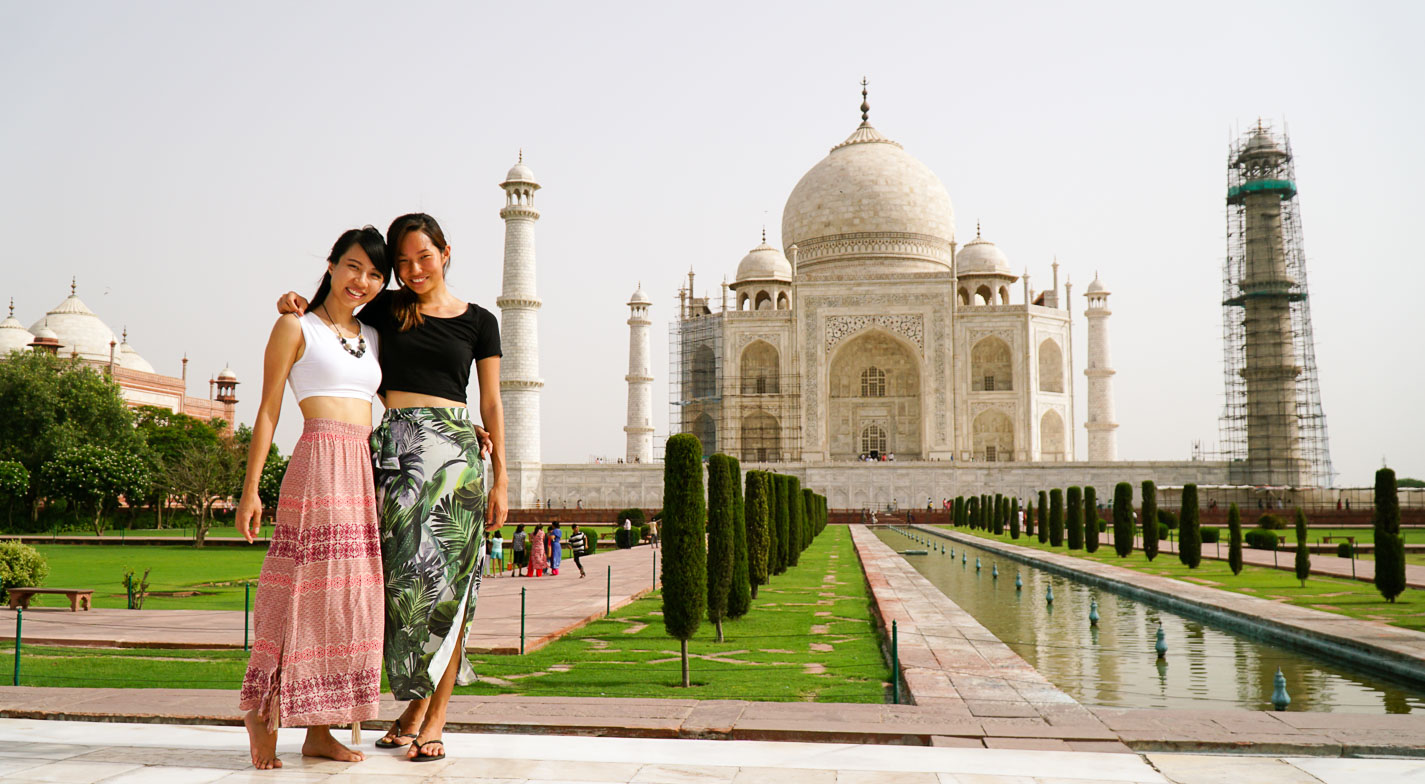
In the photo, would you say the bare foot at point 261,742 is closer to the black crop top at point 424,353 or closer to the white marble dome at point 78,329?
A: the black crop top at point 424,353

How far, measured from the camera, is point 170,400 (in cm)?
4034

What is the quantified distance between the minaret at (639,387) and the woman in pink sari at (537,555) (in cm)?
2167

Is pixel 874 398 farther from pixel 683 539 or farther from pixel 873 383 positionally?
pixel 683 539

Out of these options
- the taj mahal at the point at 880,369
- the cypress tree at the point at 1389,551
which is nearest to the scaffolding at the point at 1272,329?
the taj mahal at the point at 880,369

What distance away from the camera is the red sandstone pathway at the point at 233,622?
253 inches

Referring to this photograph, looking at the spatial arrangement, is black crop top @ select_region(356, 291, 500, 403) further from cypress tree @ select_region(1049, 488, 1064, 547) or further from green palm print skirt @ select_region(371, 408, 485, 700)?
cypress tree @ select_region(1049, 488, 1064, 547)

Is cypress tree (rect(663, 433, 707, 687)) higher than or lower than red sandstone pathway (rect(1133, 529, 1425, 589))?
higher

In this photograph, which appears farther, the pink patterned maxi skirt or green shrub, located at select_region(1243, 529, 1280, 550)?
green shrub, located at select_region(1243, 529, 1280, 550)

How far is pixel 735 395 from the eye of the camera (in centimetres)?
3334

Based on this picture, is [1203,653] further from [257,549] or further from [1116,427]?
[1116,427]

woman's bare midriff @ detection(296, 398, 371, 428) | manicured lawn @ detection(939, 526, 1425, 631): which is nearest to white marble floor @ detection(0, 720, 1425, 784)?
woman's bare midriff @ detection(296, 398, 371, 428)

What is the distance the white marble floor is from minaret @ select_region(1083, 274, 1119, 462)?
32707 mm

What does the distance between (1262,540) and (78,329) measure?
40.1 meters

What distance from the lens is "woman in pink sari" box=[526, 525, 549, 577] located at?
41.5 feet
